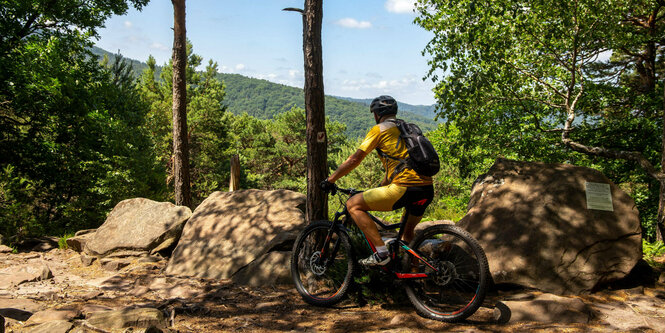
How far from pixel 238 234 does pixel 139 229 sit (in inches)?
82.0

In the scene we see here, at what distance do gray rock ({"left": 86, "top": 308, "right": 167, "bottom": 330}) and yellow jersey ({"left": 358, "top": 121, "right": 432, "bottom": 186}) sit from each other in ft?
8.07

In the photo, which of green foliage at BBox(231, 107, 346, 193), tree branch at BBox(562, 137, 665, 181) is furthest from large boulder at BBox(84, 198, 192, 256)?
green foliage at BBox(231, 107, 346, 193)

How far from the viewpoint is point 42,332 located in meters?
2.93

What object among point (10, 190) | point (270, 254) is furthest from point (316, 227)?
point (10, 190)

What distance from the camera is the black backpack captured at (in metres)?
3.65

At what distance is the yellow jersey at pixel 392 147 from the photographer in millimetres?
3727

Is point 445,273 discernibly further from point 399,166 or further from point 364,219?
point 399,166

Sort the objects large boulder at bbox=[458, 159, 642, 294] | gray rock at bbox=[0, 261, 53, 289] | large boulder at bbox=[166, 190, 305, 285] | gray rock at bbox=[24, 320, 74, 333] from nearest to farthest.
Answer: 1. gray rock at bbox=[24, 320, 74, 333]
2. large boulder at bbox=[458, 159, 642, 294]
3. gray rock at bbox=[0, 261, 53, 289]
4. large boulder at bbox=[166, 190, 305, 285]

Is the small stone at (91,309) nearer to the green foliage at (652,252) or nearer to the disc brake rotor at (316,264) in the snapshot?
the disc brake rotor at (316,264)

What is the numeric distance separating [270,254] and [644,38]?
10.1 m

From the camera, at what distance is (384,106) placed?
3.99 meters

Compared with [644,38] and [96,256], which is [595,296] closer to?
[96,256]

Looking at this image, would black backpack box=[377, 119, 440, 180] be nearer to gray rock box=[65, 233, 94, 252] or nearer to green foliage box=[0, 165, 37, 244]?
gray rock box=[65, 233, 94, 252]

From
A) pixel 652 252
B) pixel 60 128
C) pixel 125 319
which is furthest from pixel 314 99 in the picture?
pixel 60 128
